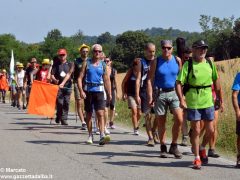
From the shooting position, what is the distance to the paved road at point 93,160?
8469 millimetres

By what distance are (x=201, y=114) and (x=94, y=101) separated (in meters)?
2.94

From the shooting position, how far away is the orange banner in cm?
1536

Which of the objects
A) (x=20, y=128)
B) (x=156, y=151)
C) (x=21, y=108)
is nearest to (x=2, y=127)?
(x=20, y=128)

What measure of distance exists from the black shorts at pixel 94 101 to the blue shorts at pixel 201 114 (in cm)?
271

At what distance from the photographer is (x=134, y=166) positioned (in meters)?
9.12

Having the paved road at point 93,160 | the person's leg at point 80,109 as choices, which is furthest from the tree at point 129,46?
the paved road at point 93,160

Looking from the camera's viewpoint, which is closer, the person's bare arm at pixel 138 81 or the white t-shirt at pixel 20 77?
the person's bare arm at pixel 138 81

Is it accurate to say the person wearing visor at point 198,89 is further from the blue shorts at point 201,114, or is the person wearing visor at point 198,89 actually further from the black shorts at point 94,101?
the black shorts at point 94,101

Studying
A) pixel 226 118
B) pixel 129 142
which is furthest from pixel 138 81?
pixel 226 118

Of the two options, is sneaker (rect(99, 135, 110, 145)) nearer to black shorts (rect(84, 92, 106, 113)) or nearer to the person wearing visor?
black shorts (rect(84, 92, 106, 113))

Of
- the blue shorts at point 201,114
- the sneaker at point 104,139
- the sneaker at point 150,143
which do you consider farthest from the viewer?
the sneaker at point 150,143

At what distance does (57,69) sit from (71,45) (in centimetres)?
9309

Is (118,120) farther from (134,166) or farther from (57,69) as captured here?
(134,166)

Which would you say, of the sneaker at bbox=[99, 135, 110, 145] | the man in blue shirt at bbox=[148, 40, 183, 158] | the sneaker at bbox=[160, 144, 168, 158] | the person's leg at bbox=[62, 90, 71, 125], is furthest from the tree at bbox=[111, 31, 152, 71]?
the sneaker at bbox=[160, 144, 168, 158]
